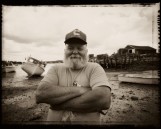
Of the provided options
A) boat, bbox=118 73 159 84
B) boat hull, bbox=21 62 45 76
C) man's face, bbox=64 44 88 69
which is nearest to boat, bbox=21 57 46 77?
boat hull, bbox=21 62 45 76

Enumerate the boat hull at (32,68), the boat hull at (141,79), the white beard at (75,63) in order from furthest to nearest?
the boat hull at (32,68)
the boat hull at (141,79)
the white beard at (75,63)

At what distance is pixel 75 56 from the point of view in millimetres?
2738

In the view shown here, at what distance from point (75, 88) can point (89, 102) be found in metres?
0.28

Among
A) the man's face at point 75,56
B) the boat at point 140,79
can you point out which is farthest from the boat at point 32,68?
the man's face at point 75,56

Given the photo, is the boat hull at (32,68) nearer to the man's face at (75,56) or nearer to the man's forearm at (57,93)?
the man's face at (75,56)

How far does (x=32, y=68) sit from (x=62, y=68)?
2394 cm

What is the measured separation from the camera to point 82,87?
2.49m

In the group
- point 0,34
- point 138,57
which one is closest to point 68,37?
point 0,34

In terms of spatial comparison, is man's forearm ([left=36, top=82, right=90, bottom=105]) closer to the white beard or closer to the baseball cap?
the white beard

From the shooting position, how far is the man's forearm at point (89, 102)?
2336mm

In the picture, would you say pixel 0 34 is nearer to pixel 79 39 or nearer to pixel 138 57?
pixel 79 39

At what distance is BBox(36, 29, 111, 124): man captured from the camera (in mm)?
2350

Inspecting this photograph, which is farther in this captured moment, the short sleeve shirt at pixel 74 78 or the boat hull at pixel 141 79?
the boat hull at pixel 141 79

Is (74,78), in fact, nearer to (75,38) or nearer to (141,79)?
(75,38)
